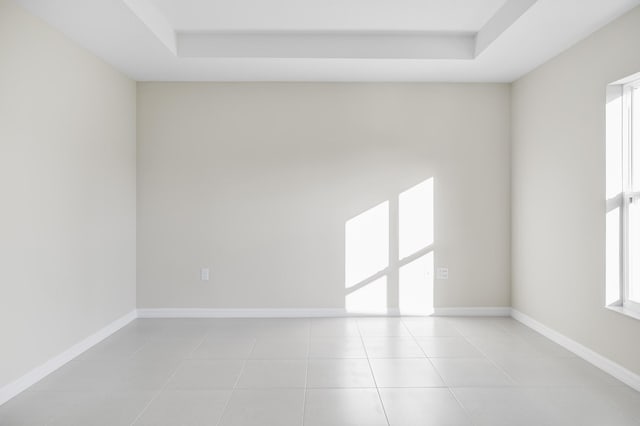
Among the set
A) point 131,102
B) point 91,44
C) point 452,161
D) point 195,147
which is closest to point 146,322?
point 195,147

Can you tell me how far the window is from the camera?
3.07 metres

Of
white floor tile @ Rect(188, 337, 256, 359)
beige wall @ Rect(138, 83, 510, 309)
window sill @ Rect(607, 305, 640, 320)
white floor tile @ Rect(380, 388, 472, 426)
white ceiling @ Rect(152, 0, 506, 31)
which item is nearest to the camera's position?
white floor tile @ Rect(380, 388, 472, 426)

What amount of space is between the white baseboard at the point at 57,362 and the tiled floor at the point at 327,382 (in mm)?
60

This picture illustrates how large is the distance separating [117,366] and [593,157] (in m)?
3.87

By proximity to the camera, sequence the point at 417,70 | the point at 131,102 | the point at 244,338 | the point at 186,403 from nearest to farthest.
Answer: the point at 186,403, the point at 244,338, the point at 417,70, the point at 131,102

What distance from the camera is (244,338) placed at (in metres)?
3.93

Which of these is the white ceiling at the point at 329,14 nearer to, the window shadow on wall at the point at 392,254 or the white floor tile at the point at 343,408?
the window shadow on wall at the point at 392,254

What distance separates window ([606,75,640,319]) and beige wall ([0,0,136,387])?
13.1 feet

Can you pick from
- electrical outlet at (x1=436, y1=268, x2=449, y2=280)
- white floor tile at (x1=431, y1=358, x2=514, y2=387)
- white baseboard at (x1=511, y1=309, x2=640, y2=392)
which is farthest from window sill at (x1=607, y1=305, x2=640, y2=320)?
electrical outlet at (x1=436, y1=268, x2=449, y2=280)

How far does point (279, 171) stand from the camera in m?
4.64

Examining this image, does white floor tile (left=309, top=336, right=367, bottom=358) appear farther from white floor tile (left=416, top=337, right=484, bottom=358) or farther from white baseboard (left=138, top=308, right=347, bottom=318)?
white baseboard (left=138, top=308, right=347, bottom=318)

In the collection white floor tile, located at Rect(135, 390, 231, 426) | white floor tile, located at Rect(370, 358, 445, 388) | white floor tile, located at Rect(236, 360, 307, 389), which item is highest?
white floor tile, located at Rect(370, 358, 445, 388)

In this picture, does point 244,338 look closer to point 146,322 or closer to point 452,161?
point 146,322

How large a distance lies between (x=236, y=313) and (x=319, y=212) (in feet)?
4.54
